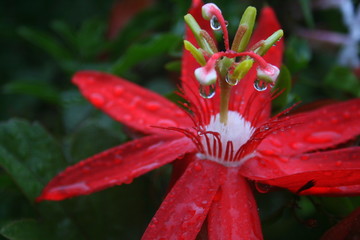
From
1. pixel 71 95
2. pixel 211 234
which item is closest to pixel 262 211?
pixel 211 234

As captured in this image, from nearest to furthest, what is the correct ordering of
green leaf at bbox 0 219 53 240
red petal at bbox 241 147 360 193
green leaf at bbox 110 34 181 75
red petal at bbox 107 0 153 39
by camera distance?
red petal at bbox 241 147 360 193, green leaf at bbox 0 219 53 240, green leaf at bbox 110 34 181 75, red petal at bbox 107 0 153 39

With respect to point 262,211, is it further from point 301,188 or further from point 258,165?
point 301,188

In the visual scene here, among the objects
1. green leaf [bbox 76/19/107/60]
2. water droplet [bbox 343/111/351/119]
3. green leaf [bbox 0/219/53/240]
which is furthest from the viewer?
green leaf [bbox 76/19/107/60]

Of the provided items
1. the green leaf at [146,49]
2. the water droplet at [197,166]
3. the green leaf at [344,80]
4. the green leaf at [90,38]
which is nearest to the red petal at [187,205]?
the water droplet at [197,166]

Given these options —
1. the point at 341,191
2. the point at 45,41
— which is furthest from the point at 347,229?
the point at 45,41

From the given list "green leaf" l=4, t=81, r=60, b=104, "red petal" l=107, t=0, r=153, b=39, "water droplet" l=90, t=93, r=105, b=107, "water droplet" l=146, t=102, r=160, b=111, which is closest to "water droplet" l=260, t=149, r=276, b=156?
"water droplet" l=146, t=102, r=160, b=111

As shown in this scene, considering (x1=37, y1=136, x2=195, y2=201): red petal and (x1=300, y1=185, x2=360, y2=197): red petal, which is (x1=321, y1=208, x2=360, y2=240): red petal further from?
(x1=37, y1=136, x2=195, y2=201): red petal

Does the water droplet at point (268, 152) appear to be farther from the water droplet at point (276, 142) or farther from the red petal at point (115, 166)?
the red petal at point (115, 166)

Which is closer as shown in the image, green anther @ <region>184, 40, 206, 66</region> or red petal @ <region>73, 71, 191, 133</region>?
green anther @ <region>184, 40, 206, 66</region>
